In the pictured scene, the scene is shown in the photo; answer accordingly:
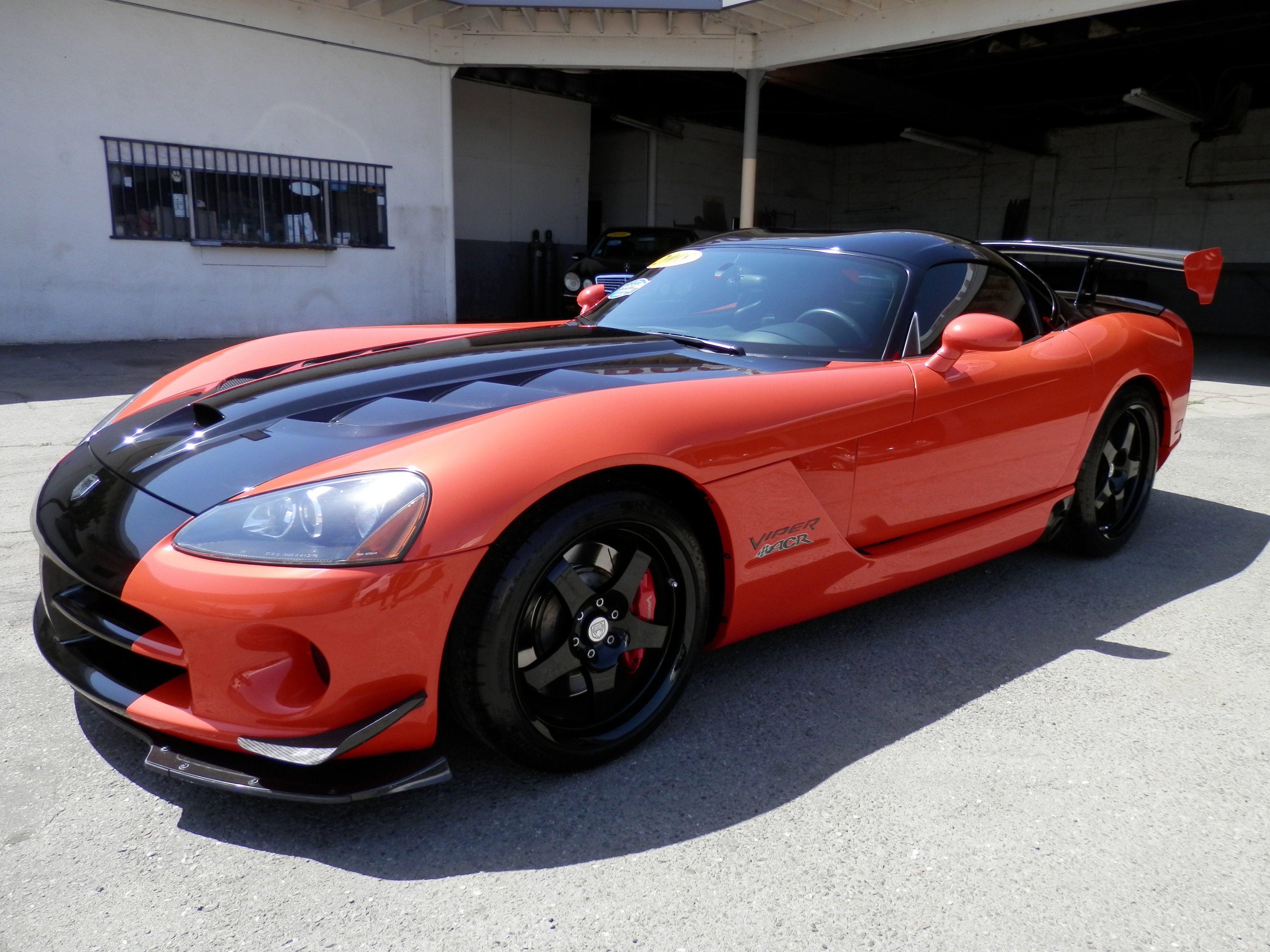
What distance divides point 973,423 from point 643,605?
1232 mm

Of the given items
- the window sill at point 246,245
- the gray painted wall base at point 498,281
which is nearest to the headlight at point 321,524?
the window sill at point 246,245

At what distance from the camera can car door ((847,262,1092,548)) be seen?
2.44 m

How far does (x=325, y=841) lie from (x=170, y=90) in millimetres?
10374

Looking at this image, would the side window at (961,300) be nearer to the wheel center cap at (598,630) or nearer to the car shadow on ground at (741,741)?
the car shadow on ground at (741,741)

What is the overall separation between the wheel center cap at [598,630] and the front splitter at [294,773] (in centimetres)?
40

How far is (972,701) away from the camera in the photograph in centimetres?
238

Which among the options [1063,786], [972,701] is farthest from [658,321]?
[1063,786]

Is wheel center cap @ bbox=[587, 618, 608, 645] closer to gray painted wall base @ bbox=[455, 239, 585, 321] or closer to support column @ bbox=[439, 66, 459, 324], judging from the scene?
support column @ bbox=[439, 66, 459, 324]

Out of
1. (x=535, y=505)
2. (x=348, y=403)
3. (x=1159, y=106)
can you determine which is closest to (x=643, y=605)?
(x=535, y=505)

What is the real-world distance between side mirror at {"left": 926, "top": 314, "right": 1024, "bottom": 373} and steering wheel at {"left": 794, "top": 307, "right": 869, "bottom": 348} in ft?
0.69

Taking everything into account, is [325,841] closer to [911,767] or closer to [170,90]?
[911,767]

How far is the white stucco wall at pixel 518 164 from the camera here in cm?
1465

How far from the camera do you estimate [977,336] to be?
250 cm

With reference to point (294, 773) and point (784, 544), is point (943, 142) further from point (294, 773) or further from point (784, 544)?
point (294, 773)
